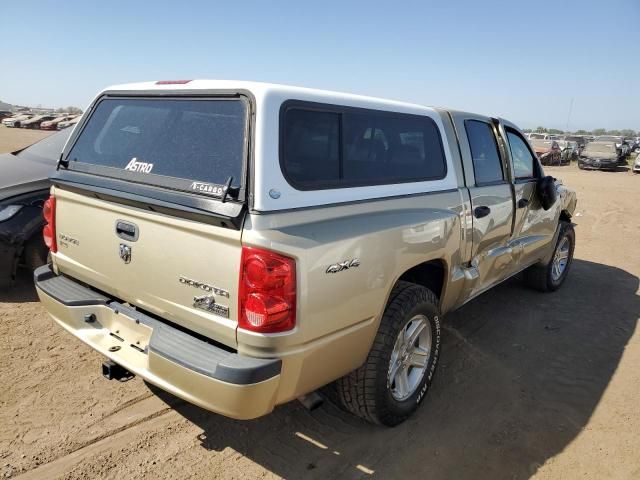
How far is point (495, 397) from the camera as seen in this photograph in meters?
3.47

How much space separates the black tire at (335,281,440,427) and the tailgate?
35.1 inches

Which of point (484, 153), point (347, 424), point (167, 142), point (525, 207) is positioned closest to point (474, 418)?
point (347, 424)

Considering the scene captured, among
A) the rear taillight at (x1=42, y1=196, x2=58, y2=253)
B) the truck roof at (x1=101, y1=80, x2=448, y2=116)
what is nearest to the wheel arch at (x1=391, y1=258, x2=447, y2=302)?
the truck roof at (x1=101, y1=80, x2=448, y2=116)

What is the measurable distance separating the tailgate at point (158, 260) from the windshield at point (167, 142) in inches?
7.8

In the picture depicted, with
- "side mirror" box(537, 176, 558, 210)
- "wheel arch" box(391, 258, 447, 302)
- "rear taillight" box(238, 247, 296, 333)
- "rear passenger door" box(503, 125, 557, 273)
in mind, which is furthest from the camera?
"side mirror" box(537, 176, 558, 210)

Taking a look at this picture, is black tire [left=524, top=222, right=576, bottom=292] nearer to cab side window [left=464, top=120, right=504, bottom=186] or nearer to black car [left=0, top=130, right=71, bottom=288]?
cab side window [left=464, top=120, right=504, bottom=186]

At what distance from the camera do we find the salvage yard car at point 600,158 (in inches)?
1048

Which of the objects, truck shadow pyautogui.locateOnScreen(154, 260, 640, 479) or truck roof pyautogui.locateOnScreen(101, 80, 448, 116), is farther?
truck shadow pyautogui.locateOnScreen(154, 260, 640, 479)

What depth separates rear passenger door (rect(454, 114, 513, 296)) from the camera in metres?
3.65

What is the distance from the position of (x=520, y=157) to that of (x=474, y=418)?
2.52m

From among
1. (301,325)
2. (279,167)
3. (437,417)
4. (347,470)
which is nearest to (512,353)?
(437,417)

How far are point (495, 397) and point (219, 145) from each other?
2.59m

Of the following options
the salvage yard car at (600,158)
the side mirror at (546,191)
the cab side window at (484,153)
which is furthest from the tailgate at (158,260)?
the salvage yard car at (600,158)

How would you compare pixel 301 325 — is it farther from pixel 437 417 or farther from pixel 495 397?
pixel 495 397
